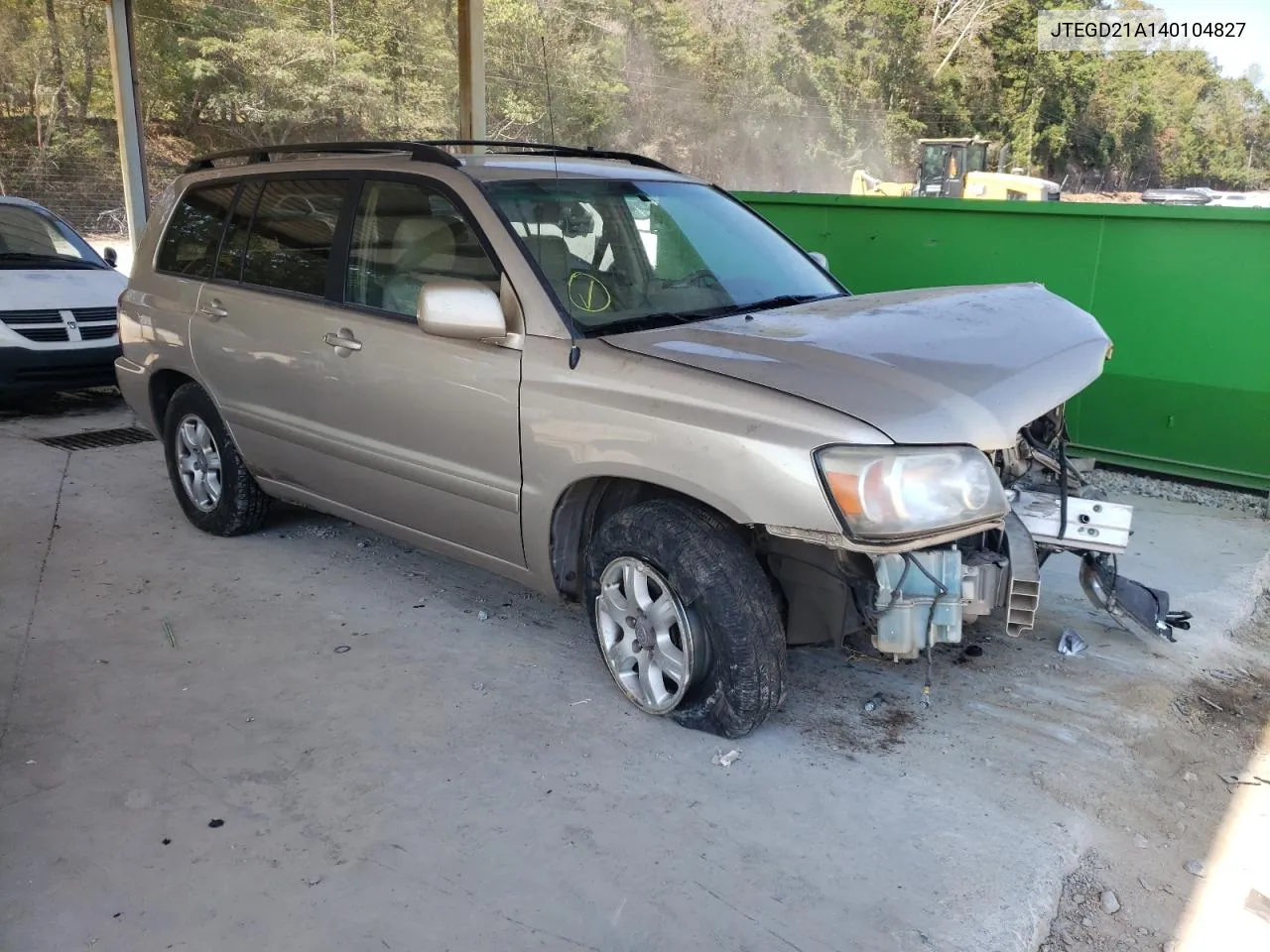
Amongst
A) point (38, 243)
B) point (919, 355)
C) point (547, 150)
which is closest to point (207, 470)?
point (547, 150)

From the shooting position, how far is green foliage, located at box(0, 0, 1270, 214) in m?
21.0

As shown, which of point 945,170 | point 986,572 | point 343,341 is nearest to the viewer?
point 986,572

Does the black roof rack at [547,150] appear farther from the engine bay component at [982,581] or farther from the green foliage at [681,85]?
the green foliage at [681,85]

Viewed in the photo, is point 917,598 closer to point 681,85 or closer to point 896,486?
point 896,486

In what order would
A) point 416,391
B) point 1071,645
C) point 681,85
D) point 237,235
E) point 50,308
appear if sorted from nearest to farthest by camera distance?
point 416,391
point 1071,645
point 237,235
point 50,308
point 681,85

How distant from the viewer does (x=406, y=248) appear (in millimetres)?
3832

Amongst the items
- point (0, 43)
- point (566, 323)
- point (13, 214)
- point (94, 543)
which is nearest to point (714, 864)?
point (566, 323)

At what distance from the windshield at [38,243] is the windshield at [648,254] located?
645 cm

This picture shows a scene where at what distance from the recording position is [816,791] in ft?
9.57

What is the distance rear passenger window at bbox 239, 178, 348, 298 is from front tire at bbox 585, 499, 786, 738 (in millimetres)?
1835

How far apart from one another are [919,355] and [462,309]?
1.45 m

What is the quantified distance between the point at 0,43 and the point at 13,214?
12.8 meters

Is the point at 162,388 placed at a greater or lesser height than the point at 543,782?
greater

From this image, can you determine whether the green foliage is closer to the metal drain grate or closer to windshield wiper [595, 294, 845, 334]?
the metal drain grate
